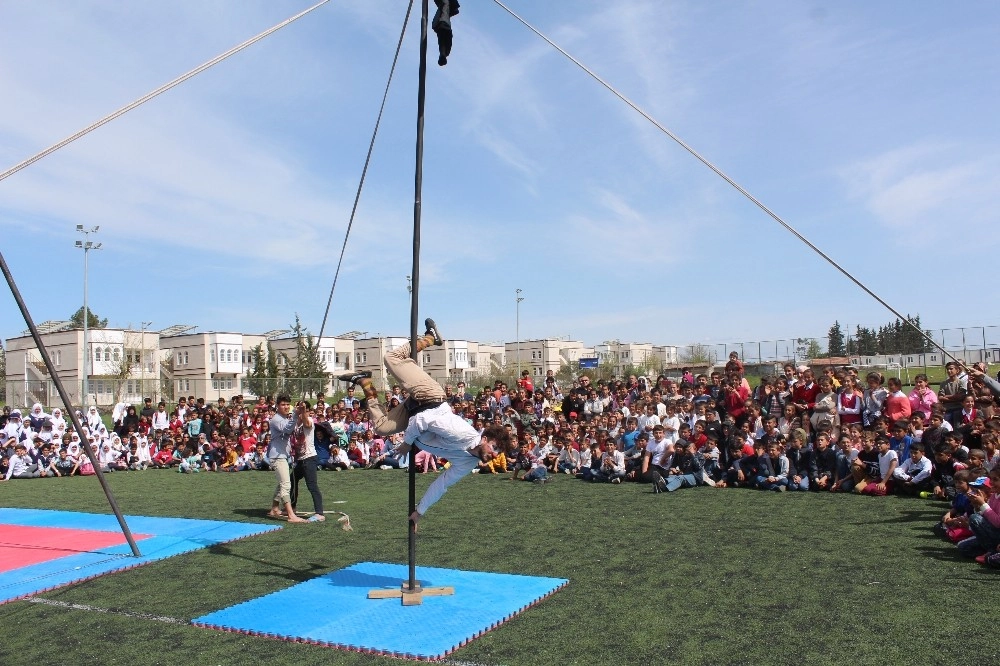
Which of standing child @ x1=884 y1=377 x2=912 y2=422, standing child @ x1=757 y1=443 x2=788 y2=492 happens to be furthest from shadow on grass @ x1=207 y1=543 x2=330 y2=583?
standing child @ x1=884 y1=377 x2=912 y2=422

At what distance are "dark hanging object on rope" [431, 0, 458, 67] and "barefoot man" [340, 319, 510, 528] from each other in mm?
2439

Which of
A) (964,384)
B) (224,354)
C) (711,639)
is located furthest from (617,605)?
(224,354)

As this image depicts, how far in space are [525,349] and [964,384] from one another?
75.0 meters

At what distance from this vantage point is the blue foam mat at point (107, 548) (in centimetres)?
690

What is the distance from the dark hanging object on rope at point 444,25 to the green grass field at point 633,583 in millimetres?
4499

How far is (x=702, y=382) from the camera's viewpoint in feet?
51.9

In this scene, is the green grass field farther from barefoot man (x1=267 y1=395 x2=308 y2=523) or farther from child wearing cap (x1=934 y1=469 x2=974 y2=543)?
barefoot man (x1=267 y1=395 x2=308 y2=523)

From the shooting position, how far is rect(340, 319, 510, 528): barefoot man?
6.14 meters

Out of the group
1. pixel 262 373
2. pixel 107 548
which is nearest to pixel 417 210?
pixel 107 548

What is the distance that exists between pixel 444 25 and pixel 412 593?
4.57 metres

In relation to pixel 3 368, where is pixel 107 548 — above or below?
below

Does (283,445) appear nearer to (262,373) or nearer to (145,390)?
(262,373)

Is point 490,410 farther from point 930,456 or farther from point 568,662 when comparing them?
point 568,662

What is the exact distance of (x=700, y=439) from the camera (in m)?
12.7
